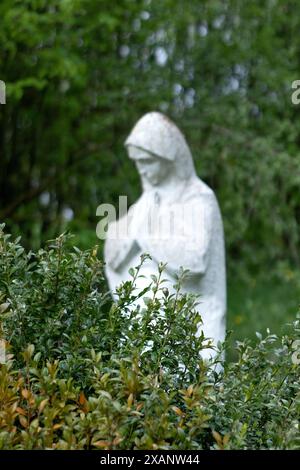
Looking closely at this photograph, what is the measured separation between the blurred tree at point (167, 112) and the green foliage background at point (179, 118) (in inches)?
0.5

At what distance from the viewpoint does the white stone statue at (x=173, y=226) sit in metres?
5.34

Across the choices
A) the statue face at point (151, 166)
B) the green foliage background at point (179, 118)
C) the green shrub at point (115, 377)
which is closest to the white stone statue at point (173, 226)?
the statue face at point (151, 166)

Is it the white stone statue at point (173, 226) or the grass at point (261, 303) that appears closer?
the white stone statue at point (173, 226)

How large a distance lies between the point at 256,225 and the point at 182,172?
628 centimetres

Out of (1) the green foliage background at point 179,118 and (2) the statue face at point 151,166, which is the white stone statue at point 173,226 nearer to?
(2) the statue face at point 151,166

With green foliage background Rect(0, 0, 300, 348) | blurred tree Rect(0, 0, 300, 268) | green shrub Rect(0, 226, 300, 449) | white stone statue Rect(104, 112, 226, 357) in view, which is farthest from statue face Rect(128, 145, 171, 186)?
green foliage background Rect(0, 0, 300, 348)

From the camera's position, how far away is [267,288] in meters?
11.4

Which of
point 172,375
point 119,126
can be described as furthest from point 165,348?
point 119,126

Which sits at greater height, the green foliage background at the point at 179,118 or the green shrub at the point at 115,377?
the green foliage background at the point at 179,118

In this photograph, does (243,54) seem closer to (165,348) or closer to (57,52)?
(57,52)

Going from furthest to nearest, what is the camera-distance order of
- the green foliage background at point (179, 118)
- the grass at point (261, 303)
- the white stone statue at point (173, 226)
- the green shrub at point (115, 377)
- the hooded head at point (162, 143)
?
the green foliage background at point (179, 118), the grass at point (261, 303), the hooded head at point (162, 143), the white stone statue at point (173, 226), the green shrub at point (115, 377)

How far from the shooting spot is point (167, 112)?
994cm

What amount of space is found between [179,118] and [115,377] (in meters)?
6.67

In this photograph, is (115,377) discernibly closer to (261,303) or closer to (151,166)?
(151,166)
